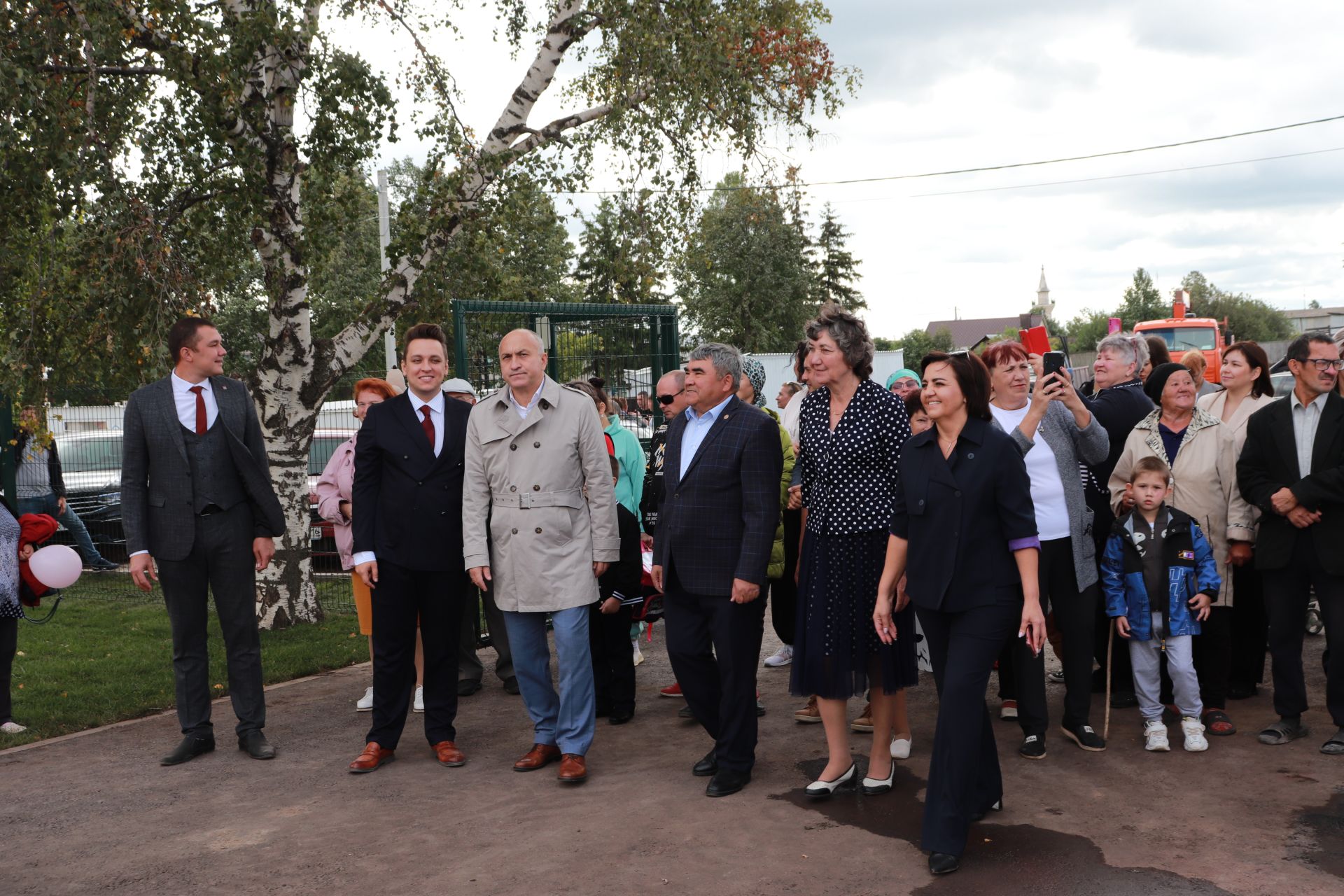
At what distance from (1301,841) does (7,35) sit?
8758 millimetres

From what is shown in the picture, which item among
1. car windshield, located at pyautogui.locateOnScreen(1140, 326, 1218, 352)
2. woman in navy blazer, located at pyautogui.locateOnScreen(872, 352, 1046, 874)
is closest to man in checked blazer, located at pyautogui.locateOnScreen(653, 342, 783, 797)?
woman in navy blazer, located at pyautogui.locateOnScreen(872, 352, 1046, 874)

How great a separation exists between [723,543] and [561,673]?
1061mm

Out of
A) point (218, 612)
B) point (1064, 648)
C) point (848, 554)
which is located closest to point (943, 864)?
point (848, 554)

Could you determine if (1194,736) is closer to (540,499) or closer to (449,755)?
(540,499)

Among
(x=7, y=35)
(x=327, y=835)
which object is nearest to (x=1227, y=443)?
(x=327, y=835)

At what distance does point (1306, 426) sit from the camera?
5875 millimetres

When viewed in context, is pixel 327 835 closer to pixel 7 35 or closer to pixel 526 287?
pixel 7 35

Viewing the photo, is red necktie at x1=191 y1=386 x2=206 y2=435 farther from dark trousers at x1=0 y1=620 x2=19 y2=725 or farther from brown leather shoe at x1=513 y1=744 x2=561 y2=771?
brown leather shoe at x1=513 y1=744 x2=561 y2=771

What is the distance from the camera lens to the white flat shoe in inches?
199

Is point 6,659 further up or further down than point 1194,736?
further up

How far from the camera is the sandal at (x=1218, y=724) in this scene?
19.3ft

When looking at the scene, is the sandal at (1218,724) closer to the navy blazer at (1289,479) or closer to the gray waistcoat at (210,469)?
the navy blazer at (1289,479)

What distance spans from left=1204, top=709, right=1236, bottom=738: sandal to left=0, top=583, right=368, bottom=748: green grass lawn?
5.42 meters

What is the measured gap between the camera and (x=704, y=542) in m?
5.33
